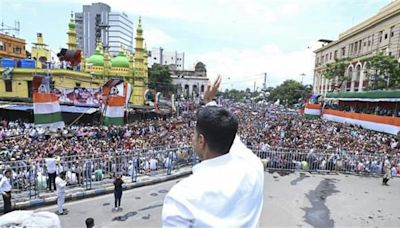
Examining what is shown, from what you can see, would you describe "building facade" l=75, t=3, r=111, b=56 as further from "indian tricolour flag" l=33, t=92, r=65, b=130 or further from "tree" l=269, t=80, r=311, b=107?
"indian tricolour flag" l=33, t=92, r=65, b=130

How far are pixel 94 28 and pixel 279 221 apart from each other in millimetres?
129313

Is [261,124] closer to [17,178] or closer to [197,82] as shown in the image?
[17,178]

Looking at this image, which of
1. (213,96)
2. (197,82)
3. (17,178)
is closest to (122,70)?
(17,178)

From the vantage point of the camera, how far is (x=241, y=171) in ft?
4.58

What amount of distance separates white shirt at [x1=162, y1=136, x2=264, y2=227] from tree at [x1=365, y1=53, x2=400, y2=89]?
36.9 meters

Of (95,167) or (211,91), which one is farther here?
(95,167)

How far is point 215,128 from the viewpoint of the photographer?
58.1 inches

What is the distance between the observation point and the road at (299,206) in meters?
8.62

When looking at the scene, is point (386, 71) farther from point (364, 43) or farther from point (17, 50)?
point (17, 50)

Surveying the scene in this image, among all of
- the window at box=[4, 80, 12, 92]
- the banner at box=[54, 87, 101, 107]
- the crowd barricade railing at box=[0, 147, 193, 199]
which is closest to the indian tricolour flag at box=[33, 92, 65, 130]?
the crowd barricade railing at box=[0, 147, 193, 199]

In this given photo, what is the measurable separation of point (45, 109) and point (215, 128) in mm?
14138

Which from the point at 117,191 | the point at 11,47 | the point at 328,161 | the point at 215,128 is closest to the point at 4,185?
the point at 117,191

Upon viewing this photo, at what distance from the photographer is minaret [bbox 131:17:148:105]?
116 ft

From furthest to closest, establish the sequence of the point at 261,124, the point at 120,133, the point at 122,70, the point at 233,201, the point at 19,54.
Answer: the point at 19,54
the point at 122,70
the point at 261,124
the point at 120,133
the point at 233,201
